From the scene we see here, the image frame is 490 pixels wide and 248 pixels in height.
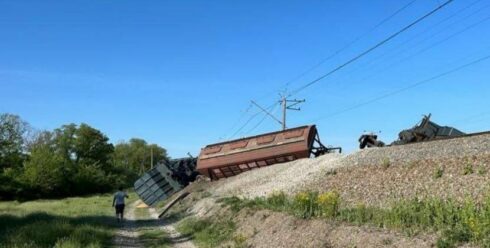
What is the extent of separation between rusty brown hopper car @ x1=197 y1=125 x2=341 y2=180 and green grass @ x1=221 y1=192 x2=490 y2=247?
1724 centimetres

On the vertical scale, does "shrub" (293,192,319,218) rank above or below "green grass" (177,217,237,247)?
above

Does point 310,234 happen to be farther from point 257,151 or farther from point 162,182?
point 162,182

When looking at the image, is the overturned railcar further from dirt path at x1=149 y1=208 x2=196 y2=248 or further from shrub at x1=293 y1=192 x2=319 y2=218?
shrub at x1=293 y1=192 x2=319 y2=218

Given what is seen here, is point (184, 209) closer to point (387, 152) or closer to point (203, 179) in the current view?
point (203, 179)

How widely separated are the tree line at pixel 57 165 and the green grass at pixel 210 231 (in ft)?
179

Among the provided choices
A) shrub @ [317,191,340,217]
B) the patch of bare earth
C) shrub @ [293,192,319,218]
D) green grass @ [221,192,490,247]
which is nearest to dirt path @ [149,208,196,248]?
the patch of bare earth

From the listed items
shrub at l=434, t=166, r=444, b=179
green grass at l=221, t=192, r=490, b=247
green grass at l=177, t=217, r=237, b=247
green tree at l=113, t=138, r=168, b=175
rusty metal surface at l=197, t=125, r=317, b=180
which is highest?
green tree at l=113, t=138, r=168, b=175

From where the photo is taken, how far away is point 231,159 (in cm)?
3847

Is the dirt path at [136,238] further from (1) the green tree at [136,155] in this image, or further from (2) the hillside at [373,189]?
(1) the green tree at [136,155]

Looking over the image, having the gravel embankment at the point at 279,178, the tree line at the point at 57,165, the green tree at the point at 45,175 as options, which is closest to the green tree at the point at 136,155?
the tree line at the point at 57,165

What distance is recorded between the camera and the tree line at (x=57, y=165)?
79.8 m

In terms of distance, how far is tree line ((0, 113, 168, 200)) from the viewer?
79812mm

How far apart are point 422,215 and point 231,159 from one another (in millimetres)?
28163

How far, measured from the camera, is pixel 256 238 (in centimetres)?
1555
